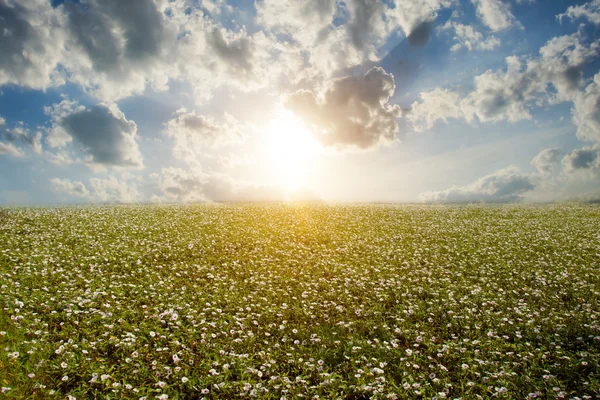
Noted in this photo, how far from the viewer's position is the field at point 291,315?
8.06 m

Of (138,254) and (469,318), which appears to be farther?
(138,254)

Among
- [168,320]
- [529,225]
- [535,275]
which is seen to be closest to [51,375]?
[168,320]

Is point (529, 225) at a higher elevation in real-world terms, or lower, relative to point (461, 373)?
higher

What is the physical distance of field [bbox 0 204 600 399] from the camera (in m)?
8.06

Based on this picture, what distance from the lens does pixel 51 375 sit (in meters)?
7.98

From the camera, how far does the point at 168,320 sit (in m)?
10.8

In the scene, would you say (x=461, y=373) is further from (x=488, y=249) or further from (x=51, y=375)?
(x=488, y=249)

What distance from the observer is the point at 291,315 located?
1176 cm

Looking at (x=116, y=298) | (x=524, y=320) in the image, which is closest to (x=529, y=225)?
(x=524, y=320)

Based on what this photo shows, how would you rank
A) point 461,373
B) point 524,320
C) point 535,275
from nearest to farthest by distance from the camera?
point 461,373, point 524,320, point 535,275

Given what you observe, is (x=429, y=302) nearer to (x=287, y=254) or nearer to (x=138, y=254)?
(x=287, y=254)

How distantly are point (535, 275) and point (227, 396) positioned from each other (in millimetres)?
15258

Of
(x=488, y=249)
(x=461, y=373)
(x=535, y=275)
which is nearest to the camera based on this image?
(x=461, y=373)

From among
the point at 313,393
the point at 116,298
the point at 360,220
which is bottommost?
the point at 313,393
